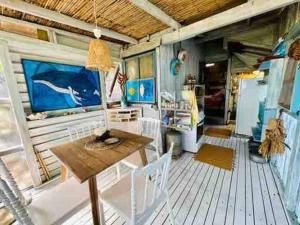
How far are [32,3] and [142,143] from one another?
2.14 metres

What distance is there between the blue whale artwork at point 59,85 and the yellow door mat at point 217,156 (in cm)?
252

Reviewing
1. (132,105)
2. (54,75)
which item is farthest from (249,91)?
(54,75)

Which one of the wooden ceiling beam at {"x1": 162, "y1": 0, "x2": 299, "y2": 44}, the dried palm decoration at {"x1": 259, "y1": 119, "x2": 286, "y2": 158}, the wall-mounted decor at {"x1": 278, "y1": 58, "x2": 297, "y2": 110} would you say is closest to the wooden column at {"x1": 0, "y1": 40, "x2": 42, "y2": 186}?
the wooden ceiling beam at {"x1": 162, "y1": 0, "x2": 299, "y2": 44}

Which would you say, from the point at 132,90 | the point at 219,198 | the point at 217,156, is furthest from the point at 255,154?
the point at 132,90

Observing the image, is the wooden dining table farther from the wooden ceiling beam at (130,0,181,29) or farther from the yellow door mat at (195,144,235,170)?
the wooden ceiling beam at (130,0,181,29)

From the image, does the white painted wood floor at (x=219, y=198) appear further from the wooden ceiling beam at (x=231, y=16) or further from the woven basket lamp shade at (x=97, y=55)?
the wooden ceiling beam at (x=231, y=16)

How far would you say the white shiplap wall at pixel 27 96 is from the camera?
1931 millimetres

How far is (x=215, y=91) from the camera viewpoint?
5.38 m

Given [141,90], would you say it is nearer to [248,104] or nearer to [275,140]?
[275,140]

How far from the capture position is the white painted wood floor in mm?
1517

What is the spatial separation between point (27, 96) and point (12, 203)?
6.01 ft

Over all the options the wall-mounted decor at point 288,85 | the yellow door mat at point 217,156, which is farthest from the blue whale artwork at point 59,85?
the wall-mounted decor at point 288,85

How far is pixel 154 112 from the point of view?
313cm

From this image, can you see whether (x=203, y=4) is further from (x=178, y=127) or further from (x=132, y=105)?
(x=132, y=105)
